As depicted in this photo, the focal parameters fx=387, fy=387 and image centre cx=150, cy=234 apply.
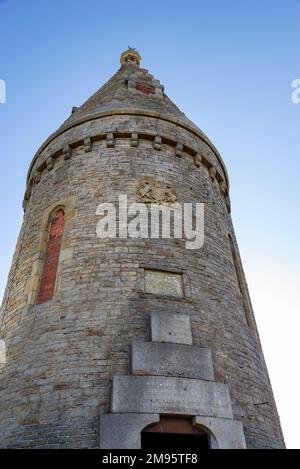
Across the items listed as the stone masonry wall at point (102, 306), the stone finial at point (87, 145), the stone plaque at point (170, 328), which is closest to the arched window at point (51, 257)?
the stone masonry wall at point (102, 306)

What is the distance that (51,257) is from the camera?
8.23 m

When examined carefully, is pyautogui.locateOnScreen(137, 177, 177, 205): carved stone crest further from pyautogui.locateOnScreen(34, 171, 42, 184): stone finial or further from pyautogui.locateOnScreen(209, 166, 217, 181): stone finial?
pyautogui.locateOnScreen(34, 171, 42, 184): stone finial

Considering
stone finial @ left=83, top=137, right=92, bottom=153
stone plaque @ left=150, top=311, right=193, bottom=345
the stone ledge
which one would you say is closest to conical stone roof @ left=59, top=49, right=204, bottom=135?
stone finial @ left=83, top=137, right=92, bottom=153

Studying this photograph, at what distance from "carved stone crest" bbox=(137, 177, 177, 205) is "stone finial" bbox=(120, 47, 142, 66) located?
11.6 meters

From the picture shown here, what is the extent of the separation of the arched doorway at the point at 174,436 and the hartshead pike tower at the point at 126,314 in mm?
20

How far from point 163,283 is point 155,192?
229cm

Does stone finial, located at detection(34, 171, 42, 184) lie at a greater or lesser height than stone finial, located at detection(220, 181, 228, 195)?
lesser

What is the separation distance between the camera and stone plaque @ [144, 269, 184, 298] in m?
7.32

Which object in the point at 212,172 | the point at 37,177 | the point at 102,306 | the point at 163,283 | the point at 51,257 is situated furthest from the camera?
the point at 212,172

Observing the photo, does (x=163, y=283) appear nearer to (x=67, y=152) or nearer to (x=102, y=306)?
(x=102, y=306)

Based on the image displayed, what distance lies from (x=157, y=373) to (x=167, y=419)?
0.67 m

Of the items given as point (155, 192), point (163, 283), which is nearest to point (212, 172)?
point (155, 192)
